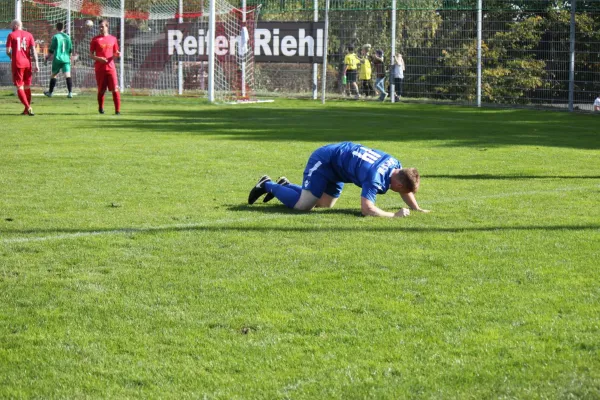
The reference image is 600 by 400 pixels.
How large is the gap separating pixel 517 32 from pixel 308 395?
25492mm

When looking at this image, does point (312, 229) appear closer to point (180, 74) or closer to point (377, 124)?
point (377, 124)

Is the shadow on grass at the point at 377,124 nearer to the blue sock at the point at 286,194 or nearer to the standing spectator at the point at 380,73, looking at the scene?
the standing spectator at the point at 380,73

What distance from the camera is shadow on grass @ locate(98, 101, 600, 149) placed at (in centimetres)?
1772

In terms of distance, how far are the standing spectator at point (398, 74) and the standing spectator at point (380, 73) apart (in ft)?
1.37

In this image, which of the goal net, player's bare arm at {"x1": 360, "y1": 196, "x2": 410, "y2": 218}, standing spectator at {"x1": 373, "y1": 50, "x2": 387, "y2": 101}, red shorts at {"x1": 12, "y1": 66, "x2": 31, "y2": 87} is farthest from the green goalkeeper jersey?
player's bare arm at {"x1": 360, "y1": 196, "x2": 410, "y2": 218}

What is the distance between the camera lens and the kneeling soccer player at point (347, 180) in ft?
28.9

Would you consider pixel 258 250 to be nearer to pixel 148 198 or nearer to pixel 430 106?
pixel 148 198

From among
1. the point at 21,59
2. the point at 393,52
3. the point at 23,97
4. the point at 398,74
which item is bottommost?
the point at 23,97

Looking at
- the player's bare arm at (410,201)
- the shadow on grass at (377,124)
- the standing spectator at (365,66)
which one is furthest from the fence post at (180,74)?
the player's bare arm at (410,201)

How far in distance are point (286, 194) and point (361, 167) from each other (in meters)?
1.05

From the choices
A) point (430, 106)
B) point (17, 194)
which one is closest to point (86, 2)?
point (430, 106)

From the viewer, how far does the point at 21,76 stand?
73.7 ft

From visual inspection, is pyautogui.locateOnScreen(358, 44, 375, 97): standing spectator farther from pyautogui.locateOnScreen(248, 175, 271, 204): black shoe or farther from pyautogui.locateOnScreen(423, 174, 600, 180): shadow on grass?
pyautogui.locateOnScreen(248, 175, 271, 204): black shoe

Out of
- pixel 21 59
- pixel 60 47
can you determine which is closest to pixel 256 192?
pixel 21 59
